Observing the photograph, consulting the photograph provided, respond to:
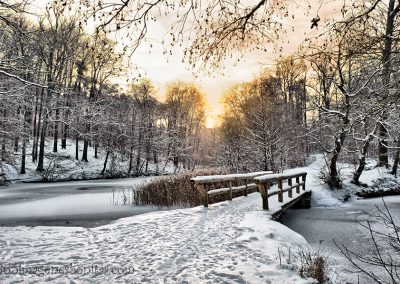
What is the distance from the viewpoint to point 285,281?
4066 millimetres

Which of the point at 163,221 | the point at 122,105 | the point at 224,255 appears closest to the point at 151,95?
the point at 122,105

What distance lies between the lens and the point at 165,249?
5258 millimetres

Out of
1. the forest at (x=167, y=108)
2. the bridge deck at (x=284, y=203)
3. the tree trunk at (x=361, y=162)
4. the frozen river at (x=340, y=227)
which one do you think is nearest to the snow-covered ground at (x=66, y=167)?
the forest at (x=167, y=108)

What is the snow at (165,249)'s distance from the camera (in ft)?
13.5

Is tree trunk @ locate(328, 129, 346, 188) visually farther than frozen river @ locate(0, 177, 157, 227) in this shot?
Yes

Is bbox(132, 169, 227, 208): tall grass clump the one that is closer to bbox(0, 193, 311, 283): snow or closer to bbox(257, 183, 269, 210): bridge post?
bbox(257, 183, 269, 210): bridge post

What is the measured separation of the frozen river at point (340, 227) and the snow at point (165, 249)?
1.02 meters

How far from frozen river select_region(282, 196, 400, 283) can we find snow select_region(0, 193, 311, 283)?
1.02m

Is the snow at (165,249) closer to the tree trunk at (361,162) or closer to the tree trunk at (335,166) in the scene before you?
the tree trunk at (335,166)

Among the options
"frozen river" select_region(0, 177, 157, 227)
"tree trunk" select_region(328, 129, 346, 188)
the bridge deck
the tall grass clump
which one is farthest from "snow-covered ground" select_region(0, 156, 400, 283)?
"tree trunk" select_region(328, 129, 346, 188)

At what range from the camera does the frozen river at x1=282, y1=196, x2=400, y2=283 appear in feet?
21.6

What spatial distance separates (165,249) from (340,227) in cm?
681

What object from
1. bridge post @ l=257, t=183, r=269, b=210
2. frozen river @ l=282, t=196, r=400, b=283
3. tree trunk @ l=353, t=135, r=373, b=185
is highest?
tree trunk @ l=353, t=135, r=373, b=185

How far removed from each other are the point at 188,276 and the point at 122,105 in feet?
110
